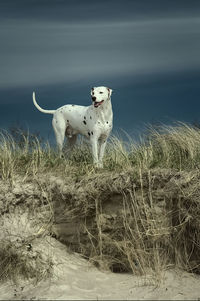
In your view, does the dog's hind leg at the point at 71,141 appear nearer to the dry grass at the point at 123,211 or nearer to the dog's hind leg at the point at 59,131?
the dog's hind leg at the point at 59,131

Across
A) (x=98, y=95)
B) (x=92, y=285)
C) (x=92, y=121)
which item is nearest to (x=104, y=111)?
(x=92, y=121)

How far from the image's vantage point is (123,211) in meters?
8.09

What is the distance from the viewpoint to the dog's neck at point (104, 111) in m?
9.37

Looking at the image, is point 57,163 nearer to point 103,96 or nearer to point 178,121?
point 103,96

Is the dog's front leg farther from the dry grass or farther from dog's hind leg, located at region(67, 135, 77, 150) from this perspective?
dog's hind leg, located at region(67, 135, 77, 150)

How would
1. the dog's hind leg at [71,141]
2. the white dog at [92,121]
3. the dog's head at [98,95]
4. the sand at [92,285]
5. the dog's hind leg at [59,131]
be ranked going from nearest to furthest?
the sand at [92,285] → the dog's head at [98,95] → the white dog at [92,121] → the dog's hind leg at [59,131] → the dog's hind leg at [71,141]

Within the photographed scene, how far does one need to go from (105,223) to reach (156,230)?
2.70ft

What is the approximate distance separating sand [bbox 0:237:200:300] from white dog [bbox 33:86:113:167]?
191 cm

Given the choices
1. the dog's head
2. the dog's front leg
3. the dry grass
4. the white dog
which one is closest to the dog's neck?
the white dog

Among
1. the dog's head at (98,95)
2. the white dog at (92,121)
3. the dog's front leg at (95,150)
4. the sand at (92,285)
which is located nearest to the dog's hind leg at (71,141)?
the white dog at (92,121)

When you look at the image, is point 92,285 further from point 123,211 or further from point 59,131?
point 59,131

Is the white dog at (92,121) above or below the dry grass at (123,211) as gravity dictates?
above

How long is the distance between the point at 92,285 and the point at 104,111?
3200mm

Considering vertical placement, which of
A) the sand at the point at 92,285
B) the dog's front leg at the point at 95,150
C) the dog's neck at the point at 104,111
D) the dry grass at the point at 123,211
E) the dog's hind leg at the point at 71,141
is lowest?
the sand at the point at 92,285
